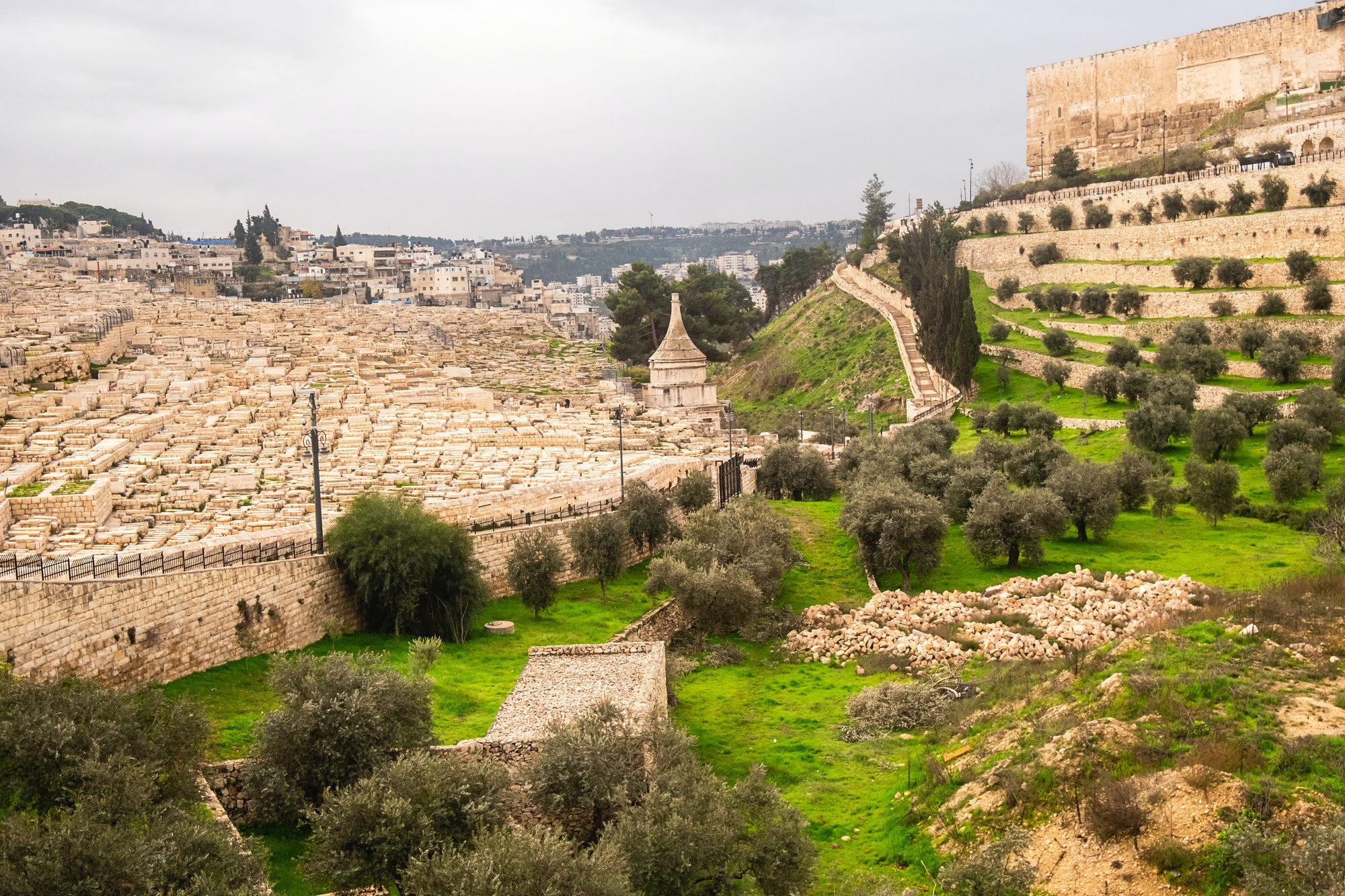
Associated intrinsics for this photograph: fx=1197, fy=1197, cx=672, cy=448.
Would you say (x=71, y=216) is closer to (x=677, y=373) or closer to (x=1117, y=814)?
(x=677, y=373)

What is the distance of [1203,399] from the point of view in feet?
105

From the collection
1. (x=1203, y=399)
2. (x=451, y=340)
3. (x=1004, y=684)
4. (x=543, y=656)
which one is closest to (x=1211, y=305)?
(x=1203, y=399)

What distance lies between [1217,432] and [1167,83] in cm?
4091

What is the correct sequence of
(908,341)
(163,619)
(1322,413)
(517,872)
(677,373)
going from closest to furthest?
(517,872)
(163,619)
(1322,413)
(677,373)
(908,341)

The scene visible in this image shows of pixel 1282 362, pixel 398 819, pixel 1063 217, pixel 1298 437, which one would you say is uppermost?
pixel 1063 217

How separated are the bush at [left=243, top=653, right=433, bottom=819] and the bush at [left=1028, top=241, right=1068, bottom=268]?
44.4 m

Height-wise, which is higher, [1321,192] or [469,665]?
[1321,192]

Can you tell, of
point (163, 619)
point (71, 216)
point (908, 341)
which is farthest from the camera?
point (71, 216)

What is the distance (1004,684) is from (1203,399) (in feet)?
62.0

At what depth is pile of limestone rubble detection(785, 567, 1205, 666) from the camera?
739 inches

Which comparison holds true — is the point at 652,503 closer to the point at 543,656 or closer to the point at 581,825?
the point at 543,656

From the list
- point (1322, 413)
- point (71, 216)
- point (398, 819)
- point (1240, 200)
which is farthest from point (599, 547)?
point (71, 216)

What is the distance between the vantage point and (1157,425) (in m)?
28.9

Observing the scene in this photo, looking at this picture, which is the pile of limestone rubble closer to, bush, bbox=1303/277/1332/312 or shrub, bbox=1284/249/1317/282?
bush, bbox=1303/277/1332/312
